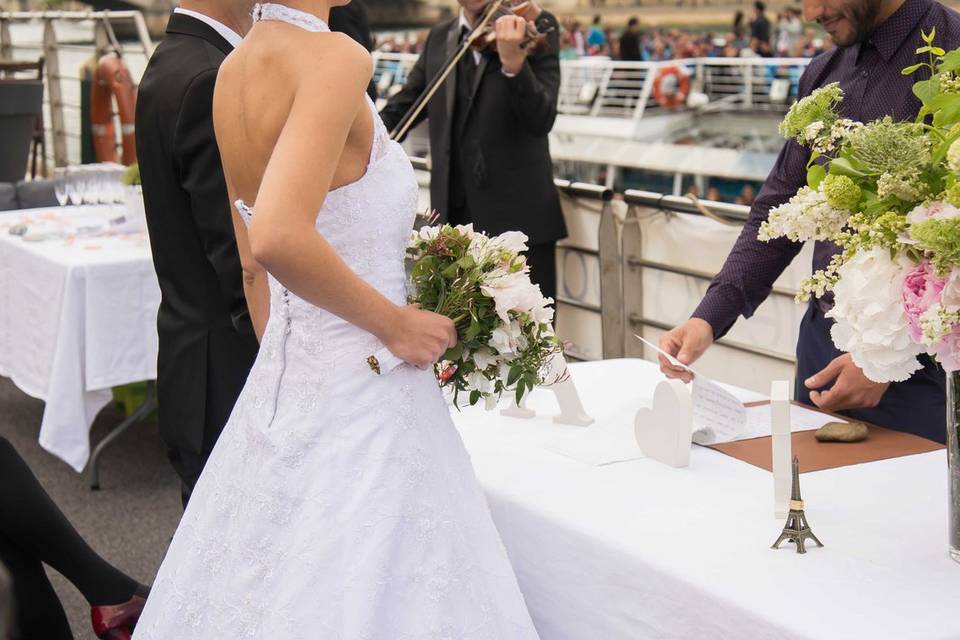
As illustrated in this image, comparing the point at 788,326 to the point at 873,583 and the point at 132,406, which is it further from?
the point at 132,406

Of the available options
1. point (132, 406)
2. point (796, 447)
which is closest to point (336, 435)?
point (796, 447)

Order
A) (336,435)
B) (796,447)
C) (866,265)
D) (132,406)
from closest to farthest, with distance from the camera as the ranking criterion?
(866,265) → (336,435) → (796,447) → (132,406)

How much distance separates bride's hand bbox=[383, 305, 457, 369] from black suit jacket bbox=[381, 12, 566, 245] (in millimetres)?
Answer: 2420

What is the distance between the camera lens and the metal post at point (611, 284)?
395 centimetres

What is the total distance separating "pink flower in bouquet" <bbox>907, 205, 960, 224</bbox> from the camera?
124 centimetres

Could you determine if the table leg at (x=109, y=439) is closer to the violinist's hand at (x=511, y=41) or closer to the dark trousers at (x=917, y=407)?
the violinist's hand at (x=511, y=41)

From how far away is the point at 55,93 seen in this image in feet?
32.7

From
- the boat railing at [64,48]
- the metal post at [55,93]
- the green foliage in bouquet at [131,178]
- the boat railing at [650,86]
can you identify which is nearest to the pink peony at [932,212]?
the green foliage in bouquet at [131,178]

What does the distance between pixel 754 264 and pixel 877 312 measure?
92 cm

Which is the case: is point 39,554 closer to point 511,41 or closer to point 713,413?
point 713,413

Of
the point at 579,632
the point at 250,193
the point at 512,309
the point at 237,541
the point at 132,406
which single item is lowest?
the point at 132,406

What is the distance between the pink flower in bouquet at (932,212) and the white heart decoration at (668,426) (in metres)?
0.56

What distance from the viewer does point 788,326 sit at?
350 cm

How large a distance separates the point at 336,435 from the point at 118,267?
2.46 meters
